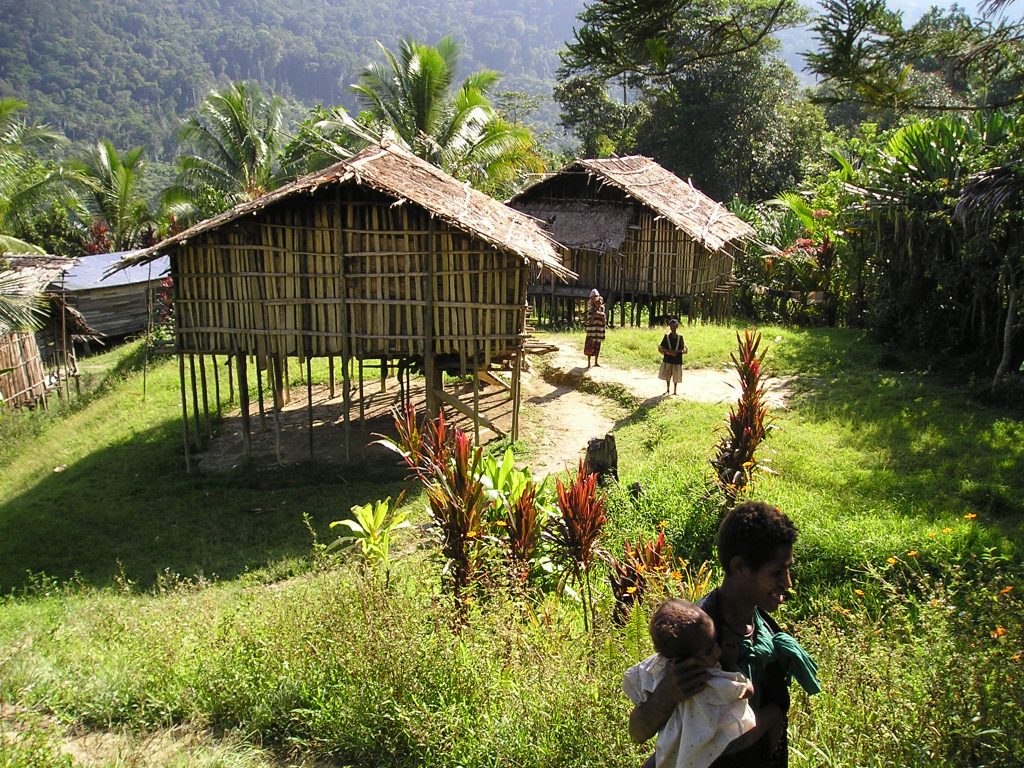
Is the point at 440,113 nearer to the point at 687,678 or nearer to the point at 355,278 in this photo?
the point at 355,278

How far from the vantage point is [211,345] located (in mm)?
12703

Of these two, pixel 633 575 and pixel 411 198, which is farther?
pixel 411 198

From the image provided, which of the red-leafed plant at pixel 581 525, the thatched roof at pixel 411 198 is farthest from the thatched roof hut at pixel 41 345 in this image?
the red-leafed plant at pixel 581 525

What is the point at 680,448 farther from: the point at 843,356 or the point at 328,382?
the point at 328,382

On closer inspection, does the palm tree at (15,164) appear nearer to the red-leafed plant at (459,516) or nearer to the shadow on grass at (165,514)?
the shadow on grass at (165,514)

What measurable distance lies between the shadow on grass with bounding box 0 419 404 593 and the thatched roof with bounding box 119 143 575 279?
11.0ft

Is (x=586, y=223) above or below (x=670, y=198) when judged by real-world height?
below

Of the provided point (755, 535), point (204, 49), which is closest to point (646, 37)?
point (755, 535)

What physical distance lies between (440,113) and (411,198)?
10.2m

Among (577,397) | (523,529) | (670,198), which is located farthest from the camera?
(670,198)

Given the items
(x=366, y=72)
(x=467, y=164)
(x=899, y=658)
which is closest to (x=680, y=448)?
(x=899, y=658)

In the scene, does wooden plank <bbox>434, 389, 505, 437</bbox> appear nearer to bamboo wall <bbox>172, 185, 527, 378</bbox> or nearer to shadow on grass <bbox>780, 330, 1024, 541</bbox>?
bamboo wall <bbox>172, 185, 527, 378</bbox>

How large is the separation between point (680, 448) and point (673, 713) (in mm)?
8177

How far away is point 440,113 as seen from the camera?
20562 millimetres
